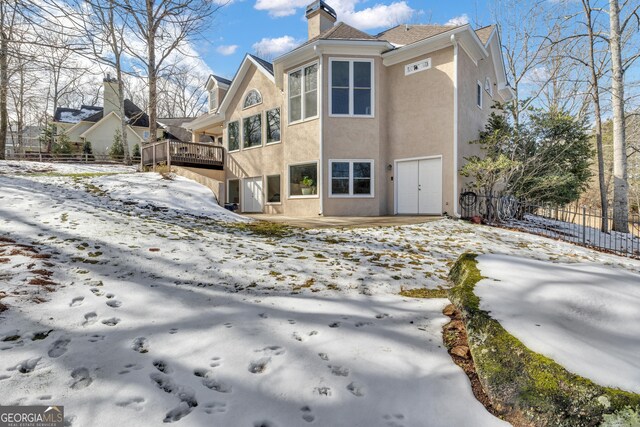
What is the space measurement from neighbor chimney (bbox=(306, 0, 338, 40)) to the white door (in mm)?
7189

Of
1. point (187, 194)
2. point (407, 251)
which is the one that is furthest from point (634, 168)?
point (187, 194)

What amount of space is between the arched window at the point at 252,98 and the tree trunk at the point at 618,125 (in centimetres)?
1328

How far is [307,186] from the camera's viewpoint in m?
12.0

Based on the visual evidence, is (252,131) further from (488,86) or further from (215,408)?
(215,408)

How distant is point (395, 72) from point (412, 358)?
11.6 m

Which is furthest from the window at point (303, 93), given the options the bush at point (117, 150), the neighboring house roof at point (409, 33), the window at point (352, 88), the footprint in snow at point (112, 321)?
the bush at point (117, 150)

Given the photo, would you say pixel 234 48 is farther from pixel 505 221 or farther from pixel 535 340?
pixel 535 340

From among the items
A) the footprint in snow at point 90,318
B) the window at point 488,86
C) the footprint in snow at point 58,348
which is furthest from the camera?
the window at point 488,86

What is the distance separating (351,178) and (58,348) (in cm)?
1001

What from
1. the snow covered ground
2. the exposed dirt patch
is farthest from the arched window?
the exposed dirt patch

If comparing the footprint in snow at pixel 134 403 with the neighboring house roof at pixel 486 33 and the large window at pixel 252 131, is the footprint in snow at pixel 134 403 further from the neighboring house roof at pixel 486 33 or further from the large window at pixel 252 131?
the neighboring house roof at pixel 486 33

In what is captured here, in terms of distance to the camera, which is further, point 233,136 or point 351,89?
point 233,136

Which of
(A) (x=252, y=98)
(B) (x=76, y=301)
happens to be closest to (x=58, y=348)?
(B) (x=76, y=301)

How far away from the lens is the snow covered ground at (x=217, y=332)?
66.2 inches
